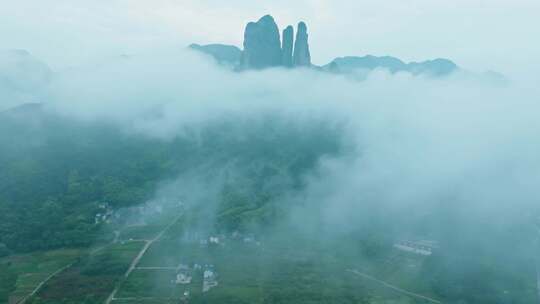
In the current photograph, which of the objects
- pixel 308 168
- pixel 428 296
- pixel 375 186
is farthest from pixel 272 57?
pixel 428 296

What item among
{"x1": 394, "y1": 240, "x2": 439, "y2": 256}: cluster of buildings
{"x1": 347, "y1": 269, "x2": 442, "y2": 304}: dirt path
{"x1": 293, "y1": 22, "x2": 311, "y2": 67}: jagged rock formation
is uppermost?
{"x1": 293, "y1": 22, "x2": 311, "y2": 67}: jagged rock formation

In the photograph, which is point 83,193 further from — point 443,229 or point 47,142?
point 443,229

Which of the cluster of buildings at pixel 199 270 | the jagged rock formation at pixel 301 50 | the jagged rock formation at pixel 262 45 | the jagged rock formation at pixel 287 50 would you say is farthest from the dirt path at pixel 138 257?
the jagged rock formation at pixel 301 50

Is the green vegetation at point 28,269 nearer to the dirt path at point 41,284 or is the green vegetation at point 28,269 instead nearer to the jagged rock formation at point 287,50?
the dirt path at point 41,284

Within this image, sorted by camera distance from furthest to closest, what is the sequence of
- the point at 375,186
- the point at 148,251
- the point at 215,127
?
1. the point at 215,127
2. the point at 375,186
3. the point at 148,251

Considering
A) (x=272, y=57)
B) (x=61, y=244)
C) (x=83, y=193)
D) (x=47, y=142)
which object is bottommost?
(x=61, y=244)

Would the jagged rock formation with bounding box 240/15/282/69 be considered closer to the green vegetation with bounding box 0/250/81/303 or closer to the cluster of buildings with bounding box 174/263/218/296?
the green vegetation with bounding box 0/250/81/303

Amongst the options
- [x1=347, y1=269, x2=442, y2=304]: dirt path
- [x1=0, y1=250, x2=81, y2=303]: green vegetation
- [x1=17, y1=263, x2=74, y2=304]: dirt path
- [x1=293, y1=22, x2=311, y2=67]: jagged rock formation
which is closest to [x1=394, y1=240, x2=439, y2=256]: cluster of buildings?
[x1=347, y1=269, x2=442, y2=304]: dirt path
